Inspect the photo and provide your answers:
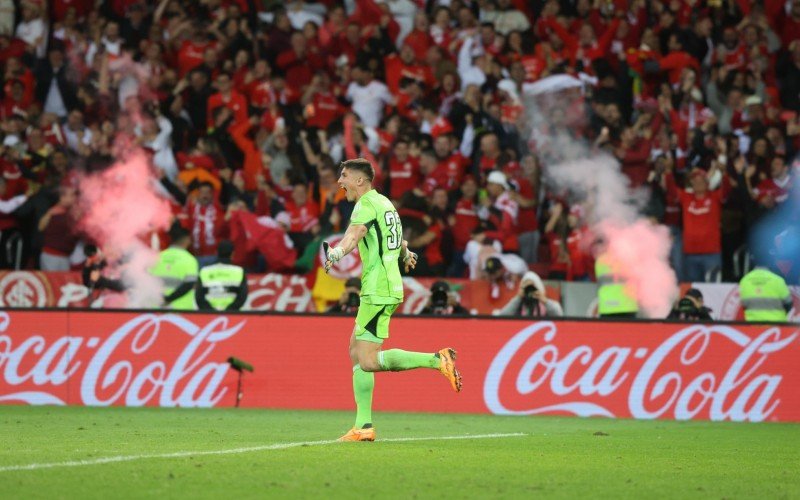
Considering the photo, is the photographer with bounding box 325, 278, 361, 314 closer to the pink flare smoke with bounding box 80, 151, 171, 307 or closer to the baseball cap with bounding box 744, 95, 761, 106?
the pink flare smoke with bounding box 80, 151, 171, 307

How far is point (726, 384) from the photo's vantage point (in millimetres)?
17266

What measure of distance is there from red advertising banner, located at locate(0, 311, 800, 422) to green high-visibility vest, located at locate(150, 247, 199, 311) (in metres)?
1.00

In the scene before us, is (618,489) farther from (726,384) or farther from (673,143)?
(673,143)

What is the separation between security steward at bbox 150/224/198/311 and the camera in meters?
18.6

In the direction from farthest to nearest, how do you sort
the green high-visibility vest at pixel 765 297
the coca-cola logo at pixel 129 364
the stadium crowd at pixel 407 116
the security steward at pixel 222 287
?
the stadium crowd at pixel 407 116, the security steward at pixel 222 287, the green high-visibility vest at pixel 765 297, the coca-cola logo at pixel 129 364

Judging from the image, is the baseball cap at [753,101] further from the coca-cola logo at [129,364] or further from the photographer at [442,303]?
the coca-cola logo at [129,364]

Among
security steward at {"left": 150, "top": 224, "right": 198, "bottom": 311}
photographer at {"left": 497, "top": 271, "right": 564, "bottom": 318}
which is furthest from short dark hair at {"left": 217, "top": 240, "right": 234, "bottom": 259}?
photographer at {"left": 497, "top": 271, "right": 564, "bottom": 318}

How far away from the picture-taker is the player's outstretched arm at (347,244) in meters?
10.4

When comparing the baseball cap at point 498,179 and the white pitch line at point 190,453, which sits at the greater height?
the baseball cap at point 498,179

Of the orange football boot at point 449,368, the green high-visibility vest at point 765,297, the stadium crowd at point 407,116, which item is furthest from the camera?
the stadium crowd at point 407,116

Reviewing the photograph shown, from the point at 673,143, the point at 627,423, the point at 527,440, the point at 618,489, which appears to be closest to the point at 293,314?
the point at 627,423

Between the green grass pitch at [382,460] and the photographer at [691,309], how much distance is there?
2963mm

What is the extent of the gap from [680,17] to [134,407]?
487 inches

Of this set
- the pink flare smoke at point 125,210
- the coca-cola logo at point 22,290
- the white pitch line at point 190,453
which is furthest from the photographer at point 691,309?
the coca-cola logo at point 22,290
